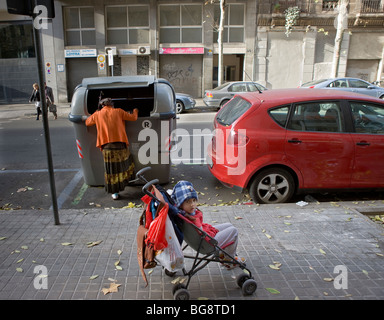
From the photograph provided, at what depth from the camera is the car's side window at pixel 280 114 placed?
5086 mm

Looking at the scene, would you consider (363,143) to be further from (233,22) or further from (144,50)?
(233,22)

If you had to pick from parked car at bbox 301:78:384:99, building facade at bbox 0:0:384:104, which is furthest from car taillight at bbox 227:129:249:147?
building facade at bbox 0:0:384:104

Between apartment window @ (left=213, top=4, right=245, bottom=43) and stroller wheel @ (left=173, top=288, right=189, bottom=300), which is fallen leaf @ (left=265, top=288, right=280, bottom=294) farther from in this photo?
apartment window @ (left=213, top=4, right=245, bottom=43)

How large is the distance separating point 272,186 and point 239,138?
0.95m

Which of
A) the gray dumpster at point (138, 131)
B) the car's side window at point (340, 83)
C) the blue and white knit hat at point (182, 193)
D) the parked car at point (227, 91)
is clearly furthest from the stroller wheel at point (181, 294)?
the car's side window at point (340, 83)

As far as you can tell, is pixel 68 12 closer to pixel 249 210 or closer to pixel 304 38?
pixel 304 38

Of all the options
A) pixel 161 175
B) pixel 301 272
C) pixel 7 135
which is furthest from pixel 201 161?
pixel 7 135

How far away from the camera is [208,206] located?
5.20 metres

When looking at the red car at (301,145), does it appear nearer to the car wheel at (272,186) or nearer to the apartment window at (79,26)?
the car wheel at (272,186)

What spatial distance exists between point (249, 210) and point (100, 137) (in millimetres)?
2579

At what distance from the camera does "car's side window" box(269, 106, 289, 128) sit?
5086 millimetres

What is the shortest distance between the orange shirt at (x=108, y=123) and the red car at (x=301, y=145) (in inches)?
64.0

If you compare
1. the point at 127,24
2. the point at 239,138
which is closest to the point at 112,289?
the point at 239,138
